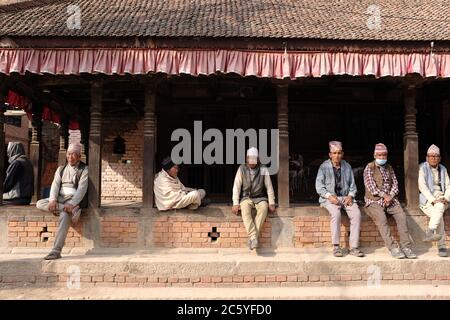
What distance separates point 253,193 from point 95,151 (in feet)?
9.81

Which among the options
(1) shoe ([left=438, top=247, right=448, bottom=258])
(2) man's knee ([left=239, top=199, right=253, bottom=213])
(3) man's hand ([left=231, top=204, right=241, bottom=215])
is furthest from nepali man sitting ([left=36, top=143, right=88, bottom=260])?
(1) shoe ([left=438, top=247, right=448, bottom=258])

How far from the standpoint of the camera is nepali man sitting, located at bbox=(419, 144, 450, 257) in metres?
6.59

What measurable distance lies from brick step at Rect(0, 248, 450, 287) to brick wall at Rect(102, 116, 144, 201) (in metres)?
6.51

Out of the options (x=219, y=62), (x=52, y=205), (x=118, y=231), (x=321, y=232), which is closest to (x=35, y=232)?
(x=52, y=205)

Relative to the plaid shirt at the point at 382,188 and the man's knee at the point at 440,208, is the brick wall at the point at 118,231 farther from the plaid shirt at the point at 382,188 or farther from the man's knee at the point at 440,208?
the man's knee at the point at 440,208

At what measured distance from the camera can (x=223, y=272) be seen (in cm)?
622

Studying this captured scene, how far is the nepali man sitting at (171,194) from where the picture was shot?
684 cm

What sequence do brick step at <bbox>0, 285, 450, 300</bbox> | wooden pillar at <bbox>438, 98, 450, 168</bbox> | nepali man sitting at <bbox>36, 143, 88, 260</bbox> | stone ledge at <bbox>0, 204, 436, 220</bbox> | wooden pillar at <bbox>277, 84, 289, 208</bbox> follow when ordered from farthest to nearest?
wooden pillar at <bbox>438, 98, 450, 168</bbox>
wooden pillar at <bbox>277, 84, 289, 208</bbox>
stone ledge at <bbox>0, 204, 436, 220</bbox>
nepali man sitting at <bbox>36, 143, 88, 260</bbox>
brick step at <bbox>0, 285, 450, 300</bbox>

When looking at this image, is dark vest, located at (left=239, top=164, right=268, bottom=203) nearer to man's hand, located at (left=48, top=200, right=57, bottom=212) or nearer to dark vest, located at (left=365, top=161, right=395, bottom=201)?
dark vest, located at (left=365, top=161, right=395, bottom=201)

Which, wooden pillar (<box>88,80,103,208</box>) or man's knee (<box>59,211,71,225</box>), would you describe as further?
wooden pillar (<box>88,80,103,208</box>)

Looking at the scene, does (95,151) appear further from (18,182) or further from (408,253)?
(408,253)

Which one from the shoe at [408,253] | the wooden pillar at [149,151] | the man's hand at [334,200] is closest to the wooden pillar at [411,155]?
the shoe at [408,253]

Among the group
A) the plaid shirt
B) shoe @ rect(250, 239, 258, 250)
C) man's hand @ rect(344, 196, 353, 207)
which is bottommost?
shoe @ rect(250, 239, 258, 250)

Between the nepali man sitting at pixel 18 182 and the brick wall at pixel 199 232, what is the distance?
2688 mm
